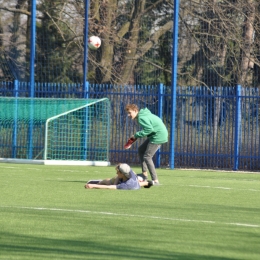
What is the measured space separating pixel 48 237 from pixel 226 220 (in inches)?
107

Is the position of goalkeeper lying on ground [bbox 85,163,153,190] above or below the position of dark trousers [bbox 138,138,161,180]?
below

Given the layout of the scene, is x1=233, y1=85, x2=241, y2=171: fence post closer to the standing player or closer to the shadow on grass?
the standing player

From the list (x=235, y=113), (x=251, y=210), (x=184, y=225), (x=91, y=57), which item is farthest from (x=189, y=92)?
(x=184, y=225)

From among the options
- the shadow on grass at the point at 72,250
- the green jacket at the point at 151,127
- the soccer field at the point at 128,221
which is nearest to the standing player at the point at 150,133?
the green jacket at the point at 151,127

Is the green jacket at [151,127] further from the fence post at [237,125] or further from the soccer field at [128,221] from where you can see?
the fence post at [237,125]

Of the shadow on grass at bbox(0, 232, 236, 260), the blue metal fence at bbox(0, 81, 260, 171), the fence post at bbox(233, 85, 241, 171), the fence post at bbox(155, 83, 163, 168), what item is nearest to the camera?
the shadow on grass at bbox(0, 232, 236, 260)

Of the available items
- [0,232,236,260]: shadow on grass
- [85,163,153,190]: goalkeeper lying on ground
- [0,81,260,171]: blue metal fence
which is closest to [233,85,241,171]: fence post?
[0,81,260,171]: blue metal fence

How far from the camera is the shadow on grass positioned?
26.2 ft

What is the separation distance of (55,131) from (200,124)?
407 centimetres

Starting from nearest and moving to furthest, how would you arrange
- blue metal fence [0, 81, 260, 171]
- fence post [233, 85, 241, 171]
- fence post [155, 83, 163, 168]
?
fence post [233, 85, 241, 171] → blue metal fence [0, 81, 260, 171] → fence post [155, 83, 163, 168]

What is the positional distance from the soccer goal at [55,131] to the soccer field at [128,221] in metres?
6.53

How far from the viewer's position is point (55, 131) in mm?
24656

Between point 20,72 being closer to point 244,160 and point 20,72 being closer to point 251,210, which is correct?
point 244,160

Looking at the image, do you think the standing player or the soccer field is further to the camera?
the standing player
